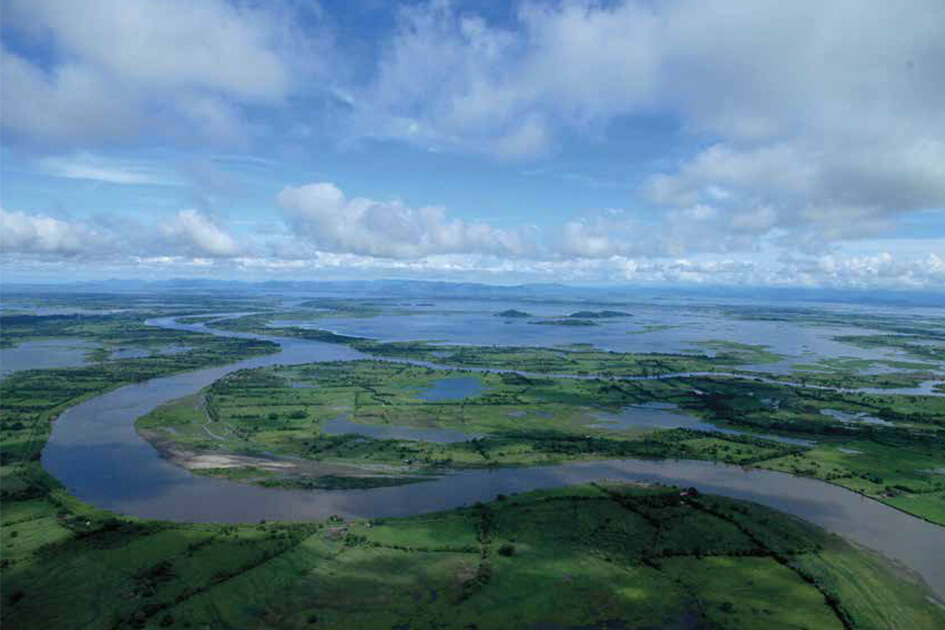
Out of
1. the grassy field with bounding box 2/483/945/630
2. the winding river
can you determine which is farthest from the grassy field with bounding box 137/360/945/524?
the grassy field with bounding box 2/483/945/630

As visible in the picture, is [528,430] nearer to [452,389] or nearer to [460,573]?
[452,389]

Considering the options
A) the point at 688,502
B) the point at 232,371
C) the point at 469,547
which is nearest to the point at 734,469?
the point at 688,502

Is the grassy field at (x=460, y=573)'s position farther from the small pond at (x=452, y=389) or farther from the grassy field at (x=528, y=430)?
the small pond at (x=452, y=389)

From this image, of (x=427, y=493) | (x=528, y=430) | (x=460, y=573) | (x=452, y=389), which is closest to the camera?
(x=460, y=573)

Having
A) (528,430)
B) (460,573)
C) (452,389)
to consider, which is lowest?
(452,389)

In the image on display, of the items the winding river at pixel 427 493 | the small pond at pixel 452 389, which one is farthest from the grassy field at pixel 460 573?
the small pond at pixel 452 389

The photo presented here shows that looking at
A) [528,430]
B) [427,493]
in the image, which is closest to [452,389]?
[528,430]
